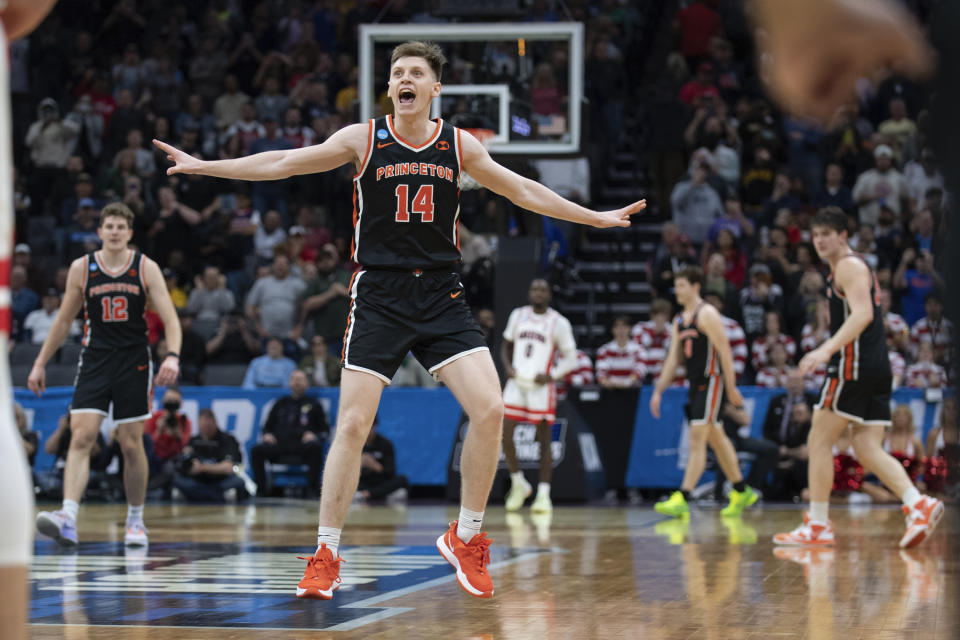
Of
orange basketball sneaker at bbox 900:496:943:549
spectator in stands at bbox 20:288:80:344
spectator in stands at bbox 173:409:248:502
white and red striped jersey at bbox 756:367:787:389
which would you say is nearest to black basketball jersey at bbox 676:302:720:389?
white and red striped jersey at bbox 756:367:787:389

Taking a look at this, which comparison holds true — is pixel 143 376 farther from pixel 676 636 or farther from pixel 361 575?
pixel 676 636

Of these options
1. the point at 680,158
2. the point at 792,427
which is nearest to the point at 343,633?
the point at 792,427

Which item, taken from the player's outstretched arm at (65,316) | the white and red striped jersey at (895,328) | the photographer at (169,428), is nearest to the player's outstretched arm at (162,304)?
the player's outstretched arm at (65,316)

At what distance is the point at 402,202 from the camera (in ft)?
19.6

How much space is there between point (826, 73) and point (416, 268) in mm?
4303

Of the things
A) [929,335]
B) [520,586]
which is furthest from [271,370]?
[520,586]

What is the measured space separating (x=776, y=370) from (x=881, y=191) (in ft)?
13.5

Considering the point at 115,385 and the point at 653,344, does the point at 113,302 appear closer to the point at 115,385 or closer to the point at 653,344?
the point at 115,385

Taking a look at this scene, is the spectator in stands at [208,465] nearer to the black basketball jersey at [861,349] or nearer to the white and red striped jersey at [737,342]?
the white and red striped jersey at [737,342]

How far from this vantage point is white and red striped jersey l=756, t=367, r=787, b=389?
15.0m

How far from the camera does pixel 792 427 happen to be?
14258 millimetres

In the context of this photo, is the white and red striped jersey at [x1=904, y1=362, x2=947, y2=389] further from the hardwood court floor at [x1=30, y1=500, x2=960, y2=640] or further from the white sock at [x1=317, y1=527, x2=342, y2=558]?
the white sock at [x1=317, y1=527, x2=342, y2=558]

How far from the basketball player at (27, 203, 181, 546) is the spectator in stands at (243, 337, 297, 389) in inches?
261

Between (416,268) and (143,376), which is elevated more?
(416,268)
